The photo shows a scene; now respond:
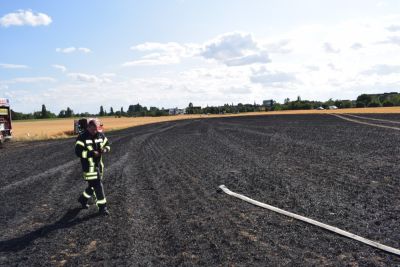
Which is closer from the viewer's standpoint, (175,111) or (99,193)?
(99,193)

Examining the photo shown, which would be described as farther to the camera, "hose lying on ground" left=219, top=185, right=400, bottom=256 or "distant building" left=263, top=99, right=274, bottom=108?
"distant building" left=263, top=99, right=274, bottom=108

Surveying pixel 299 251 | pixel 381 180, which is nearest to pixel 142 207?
pixel 299 251

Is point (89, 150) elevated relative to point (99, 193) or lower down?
elevated

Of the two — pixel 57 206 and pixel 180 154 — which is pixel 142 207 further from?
pixel 180 154

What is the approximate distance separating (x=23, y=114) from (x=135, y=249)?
171724 mm

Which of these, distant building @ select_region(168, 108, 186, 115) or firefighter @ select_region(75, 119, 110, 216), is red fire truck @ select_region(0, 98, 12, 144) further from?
distant building @ select_region(168, 108, 186, 115)

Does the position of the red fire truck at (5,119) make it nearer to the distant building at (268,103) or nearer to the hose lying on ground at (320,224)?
the hose lying on ground at (320,224)

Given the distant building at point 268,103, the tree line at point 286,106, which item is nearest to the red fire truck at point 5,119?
Result: the tree line at point 286,106

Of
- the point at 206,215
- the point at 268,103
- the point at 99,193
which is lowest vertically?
the point at 206,215

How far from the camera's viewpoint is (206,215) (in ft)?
27.4

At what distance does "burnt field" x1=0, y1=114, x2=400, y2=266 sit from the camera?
6.18 metres

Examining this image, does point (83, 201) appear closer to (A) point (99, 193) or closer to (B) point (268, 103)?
(A) point (99, 193)

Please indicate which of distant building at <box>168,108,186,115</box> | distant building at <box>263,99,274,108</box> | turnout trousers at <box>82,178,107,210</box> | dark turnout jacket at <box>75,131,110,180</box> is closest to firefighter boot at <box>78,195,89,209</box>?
turnout trousers at <box>82,178,107,210</box>

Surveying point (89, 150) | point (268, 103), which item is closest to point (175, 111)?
point (268, 103)
